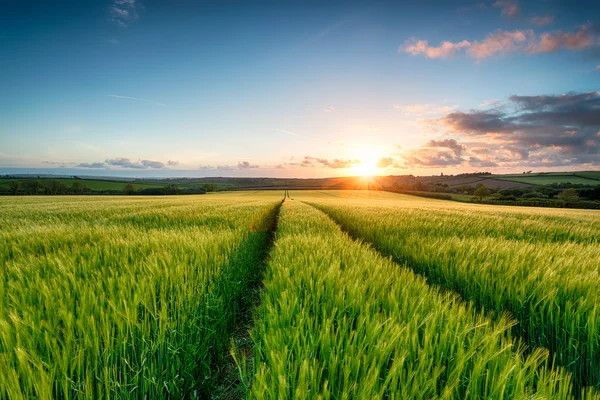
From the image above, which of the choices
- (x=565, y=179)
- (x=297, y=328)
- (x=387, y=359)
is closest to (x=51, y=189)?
(x=297, y=328)

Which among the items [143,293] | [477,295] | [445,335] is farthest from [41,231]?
[477,295]

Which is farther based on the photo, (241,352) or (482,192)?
(482,192)

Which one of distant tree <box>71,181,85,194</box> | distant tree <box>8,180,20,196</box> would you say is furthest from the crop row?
distant tree <box>8,180,20,196</box>

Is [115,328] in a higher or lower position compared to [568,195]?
higher

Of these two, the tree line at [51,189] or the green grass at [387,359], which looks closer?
the green grass at [387,359]

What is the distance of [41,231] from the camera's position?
5.00 meters

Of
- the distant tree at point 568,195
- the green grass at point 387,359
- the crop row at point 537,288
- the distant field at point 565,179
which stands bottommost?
the distant tree at point 568,195

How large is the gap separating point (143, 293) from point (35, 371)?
0.82 m

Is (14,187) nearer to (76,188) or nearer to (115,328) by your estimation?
(76,188)

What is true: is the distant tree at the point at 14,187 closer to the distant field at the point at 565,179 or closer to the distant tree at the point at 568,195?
the distant tree at the point at 568,195

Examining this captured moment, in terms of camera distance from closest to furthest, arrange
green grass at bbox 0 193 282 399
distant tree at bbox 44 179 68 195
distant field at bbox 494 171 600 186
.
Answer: green grass at bbox 0 193 282 399 → distant tree at bbox 44 179 68 195 → distant field at bbox 494 171 600 186

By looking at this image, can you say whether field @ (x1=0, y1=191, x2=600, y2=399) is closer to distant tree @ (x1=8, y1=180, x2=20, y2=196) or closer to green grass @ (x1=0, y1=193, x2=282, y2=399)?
green grass @ (x1=0, y1=193, x2=282, y2=399)

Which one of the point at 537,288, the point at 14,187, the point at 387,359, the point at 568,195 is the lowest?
the point at 568,195

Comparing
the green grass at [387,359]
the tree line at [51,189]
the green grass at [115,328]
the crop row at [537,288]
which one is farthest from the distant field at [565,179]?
the tree line at [51,189]
